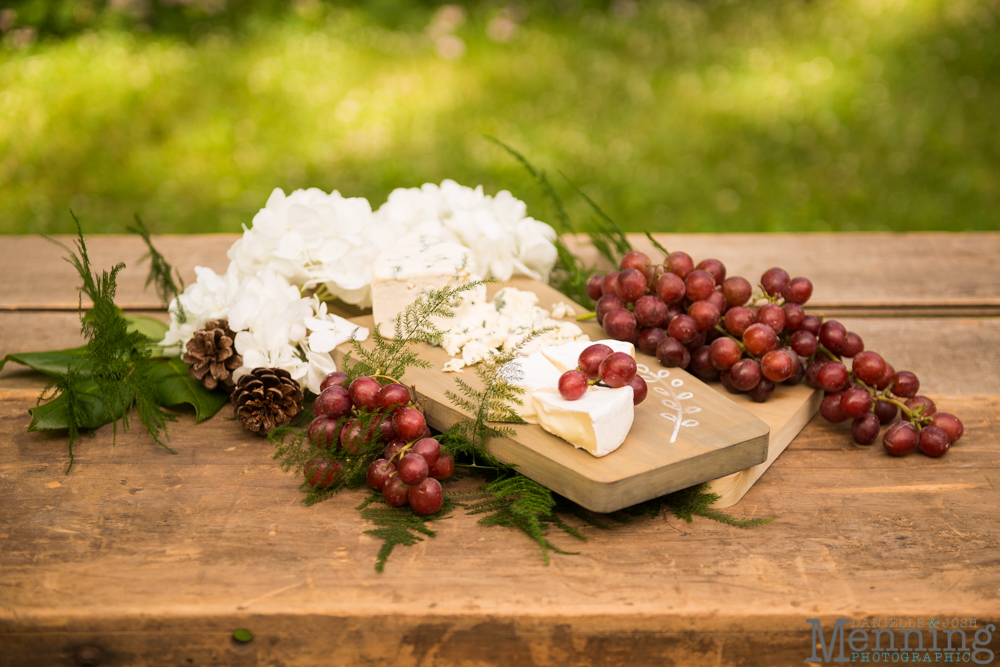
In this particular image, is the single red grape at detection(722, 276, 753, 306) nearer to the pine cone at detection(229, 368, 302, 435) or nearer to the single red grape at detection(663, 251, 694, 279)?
the single red grape at detection(663, 251, 694, 279)

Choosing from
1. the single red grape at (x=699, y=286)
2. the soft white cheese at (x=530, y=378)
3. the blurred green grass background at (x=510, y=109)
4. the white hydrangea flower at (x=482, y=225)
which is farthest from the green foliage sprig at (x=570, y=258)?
the blurred green grass background at (x=510, y=109)

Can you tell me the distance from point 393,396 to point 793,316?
0.83m

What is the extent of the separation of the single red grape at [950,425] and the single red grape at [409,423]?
103 cm

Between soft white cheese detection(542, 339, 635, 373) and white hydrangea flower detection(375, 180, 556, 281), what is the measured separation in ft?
1.66

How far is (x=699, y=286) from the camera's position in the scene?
5.45 ft

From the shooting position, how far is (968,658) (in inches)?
48.1

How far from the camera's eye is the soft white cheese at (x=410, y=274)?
1.66 m

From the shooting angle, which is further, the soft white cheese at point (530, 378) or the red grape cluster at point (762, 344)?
the red grape cluster at point (762, 344)

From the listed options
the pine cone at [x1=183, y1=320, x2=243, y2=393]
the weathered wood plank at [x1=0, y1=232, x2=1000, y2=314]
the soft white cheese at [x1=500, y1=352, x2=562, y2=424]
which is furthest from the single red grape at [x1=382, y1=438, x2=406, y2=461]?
the weathered wood plank at [x1=0, y1=232, x2=1000, y2=314]

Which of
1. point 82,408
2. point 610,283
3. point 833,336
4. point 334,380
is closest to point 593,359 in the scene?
point 610,283

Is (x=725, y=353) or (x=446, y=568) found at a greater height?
(x=725, y=353)

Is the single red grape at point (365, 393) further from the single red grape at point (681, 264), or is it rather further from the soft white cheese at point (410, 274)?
the single red grape at point (681, 264)

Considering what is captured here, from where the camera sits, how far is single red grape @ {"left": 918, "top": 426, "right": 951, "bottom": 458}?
1572 mm

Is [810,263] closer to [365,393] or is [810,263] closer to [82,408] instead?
[365,393]
